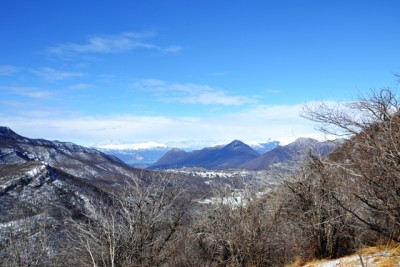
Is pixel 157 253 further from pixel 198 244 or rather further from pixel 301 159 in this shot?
pixel 301 159

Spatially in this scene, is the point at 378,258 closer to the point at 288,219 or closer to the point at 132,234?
the point at 288,219

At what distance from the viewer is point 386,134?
1030 cm

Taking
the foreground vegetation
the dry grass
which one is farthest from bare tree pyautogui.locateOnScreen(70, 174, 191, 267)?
the dry grass

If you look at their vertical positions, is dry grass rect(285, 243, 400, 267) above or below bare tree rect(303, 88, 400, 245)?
below

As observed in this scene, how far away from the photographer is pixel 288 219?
20.0 meters

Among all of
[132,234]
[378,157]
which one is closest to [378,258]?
[378,157]

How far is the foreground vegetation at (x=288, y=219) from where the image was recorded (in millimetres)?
11320

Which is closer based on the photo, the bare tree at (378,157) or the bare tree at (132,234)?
the bare tree at (378,157)

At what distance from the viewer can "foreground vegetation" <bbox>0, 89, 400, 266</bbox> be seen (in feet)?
37.1

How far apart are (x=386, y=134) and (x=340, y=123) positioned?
2.52 meters

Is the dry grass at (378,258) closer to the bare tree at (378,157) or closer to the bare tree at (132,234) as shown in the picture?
the bare tree at (378,157)

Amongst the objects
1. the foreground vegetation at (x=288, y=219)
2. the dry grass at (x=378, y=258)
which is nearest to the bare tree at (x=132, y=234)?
the foreground vegetation at (x=288, y=219)

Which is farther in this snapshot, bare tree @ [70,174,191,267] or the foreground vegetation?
bare tree @ [70,174,191,267]

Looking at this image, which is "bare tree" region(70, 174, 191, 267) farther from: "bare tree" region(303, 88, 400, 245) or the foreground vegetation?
"bare tree" region(303, 88, 400, 245)
